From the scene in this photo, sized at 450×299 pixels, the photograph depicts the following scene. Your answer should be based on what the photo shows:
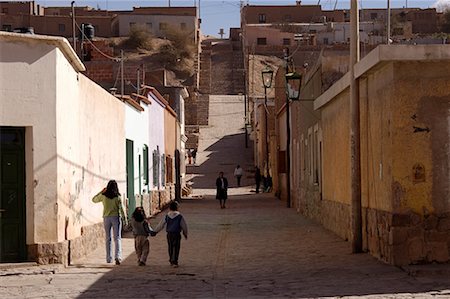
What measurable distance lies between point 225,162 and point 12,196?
4973 centimetres

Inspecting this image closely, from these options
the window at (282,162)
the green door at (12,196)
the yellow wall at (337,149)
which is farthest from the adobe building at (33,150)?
the window at (282,162)

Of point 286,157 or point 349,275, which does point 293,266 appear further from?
point 286,157

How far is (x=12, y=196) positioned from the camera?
15016 millimetres

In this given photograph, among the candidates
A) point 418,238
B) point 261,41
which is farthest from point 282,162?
point 261,41

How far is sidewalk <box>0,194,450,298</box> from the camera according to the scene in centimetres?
1234

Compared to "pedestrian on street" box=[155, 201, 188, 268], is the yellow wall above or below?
above

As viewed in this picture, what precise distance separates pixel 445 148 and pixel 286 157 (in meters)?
23.5

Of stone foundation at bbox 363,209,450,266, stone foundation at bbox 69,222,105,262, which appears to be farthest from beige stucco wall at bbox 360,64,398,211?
stone foundation at bbox 69,222,105,262

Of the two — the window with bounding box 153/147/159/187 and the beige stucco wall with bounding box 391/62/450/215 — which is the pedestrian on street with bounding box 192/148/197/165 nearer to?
the window with bounding box 153/147/159/187

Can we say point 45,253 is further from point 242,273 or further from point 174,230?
point 242,273

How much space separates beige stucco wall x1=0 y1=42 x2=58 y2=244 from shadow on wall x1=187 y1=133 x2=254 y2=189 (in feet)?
136

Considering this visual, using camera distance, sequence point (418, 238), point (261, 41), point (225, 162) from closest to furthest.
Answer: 1. point (418, 238)
2. point (225, 162)
3. point (261, 41)

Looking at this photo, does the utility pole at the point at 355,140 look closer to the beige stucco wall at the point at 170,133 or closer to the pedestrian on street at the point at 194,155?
the beige stucco wall at the point at 170,133

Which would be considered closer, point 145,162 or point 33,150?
point 33,150
